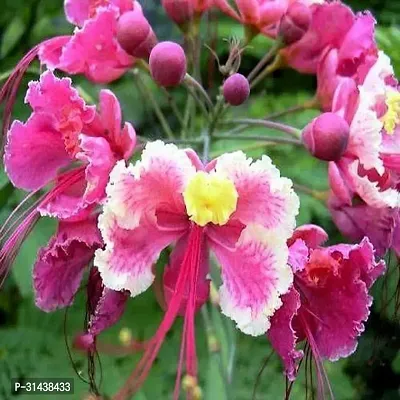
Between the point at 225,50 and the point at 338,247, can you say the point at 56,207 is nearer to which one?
the point at 338,247

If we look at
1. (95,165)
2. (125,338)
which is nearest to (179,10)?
(95,165)

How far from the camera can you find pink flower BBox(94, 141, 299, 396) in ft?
3.33

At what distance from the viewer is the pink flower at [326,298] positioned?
3.49 feet

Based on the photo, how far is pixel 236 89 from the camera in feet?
3.82

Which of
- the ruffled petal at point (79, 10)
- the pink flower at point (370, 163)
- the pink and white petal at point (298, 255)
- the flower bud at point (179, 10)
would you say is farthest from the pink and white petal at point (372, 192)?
the ruffled petal at point (79, 10)

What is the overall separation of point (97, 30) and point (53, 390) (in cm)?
62

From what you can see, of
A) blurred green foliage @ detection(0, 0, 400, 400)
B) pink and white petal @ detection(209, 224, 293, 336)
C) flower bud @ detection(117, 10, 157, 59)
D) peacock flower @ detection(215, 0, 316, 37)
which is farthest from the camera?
blurred green foliage @ detection(0, 0, 400, 400)

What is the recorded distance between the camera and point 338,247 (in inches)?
43.1

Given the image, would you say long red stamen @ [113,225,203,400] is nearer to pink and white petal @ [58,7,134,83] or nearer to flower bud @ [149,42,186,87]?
flower bud @ [149,42,186,87]

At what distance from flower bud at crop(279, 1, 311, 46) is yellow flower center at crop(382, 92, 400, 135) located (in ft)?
0.51

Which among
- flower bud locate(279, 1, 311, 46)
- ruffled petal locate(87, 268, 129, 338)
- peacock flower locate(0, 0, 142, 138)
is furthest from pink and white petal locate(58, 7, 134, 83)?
ruffled petal locate(87, 268, 129, 338)

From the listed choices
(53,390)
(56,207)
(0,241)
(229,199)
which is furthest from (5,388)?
(229,199)

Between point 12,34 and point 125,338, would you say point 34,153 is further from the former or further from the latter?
point 12,34

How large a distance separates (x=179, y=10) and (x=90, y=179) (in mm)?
352
